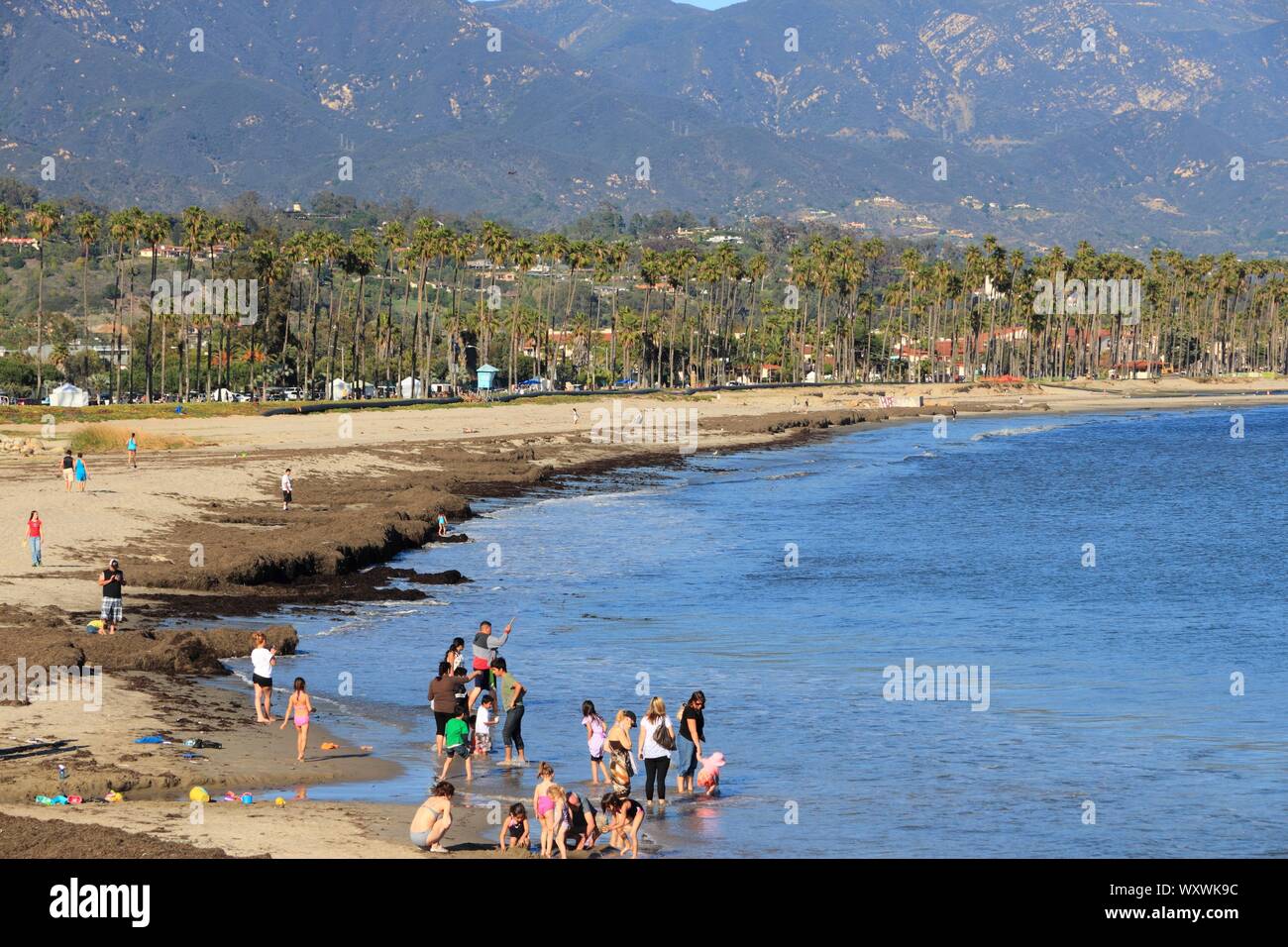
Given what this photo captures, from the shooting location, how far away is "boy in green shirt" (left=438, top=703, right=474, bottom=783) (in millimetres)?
21525

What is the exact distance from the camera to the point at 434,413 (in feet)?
334

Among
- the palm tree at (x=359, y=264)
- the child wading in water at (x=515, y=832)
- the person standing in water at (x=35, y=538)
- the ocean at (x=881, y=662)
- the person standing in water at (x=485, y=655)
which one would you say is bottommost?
the ocean at (x=881, y=662)

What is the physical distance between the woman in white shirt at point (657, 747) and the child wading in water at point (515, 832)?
3.00 metres

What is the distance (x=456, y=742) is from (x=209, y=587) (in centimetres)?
1470

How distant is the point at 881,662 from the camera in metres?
31.5

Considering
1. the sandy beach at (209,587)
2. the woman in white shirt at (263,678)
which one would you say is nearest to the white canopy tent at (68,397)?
the sandy beach at (209,587)

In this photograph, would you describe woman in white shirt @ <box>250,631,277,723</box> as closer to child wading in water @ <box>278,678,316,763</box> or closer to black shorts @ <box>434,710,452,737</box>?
child wading in water @ <box>278,678,316,763</box>

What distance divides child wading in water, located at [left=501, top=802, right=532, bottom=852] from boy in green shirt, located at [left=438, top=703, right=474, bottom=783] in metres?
3.59

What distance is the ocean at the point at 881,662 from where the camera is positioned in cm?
2039

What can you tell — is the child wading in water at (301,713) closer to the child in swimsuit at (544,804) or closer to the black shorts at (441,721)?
the black shorts at (441,721)

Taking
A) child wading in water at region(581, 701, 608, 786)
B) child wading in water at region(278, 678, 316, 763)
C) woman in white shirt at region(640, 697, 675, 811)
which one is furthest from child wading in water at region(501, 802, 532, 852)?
child wading in water at region(278, 678, 316, 763)

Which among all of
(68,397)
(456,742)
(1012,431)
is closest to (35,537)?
(456,742)

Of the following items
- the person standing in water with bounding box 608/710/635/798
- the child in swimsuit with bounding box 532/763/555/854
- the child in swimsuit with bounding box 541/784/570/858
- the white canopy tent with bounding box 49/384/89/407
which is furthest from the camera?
the white canopy tent with bounding box 49/384/89/407
